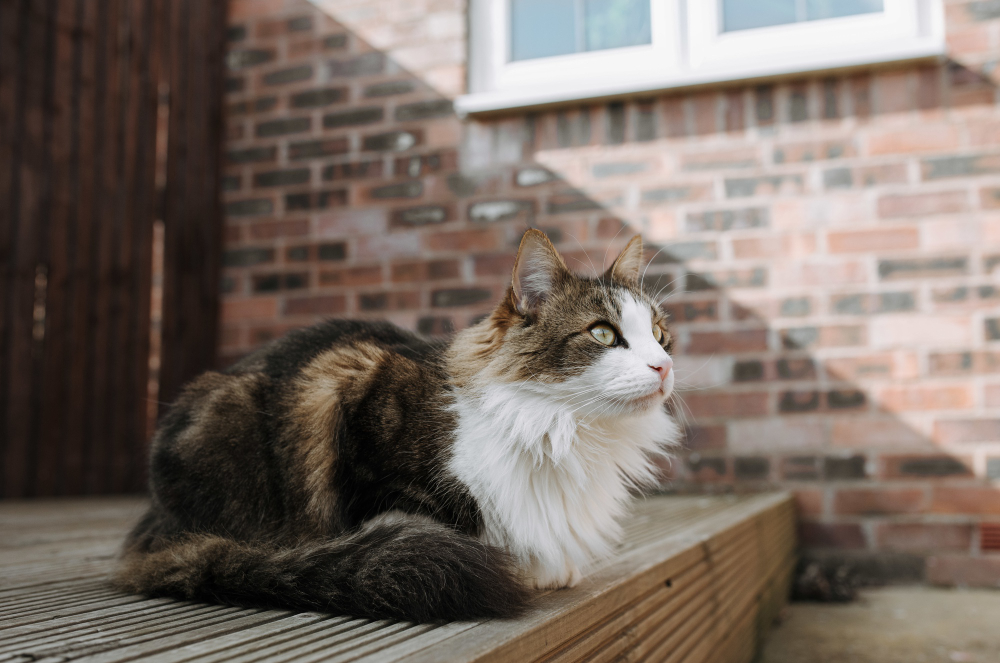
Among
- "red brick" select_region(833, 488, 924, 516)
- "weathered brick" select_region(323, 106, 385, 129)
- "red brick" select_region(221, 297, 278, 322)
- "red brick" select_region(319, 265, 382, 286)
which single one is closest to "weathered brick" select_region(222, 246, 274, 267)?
"red brick" select_region(221, 297, 278, 322)

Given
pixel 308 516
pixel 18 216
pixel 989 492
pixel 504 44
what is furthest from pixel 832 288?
pixel 18 216

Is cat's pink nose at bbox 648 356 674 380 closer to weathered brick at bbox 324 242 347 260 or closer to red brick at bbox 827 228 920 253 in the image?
red brick at bbox 827 228 920 253

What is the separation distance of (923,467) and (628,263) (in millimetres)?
1665

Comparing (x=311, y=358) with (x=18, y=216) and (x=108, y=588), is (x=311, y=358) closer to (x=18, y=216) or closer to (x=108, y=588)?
(x=108, y=588)

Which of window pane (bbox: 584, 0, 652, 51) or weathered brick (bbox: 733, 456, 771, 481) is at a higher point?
window pane (bbox: 584, 0, 652, 51)

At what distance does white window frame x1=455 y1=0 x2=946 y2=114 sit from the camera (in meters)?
2.61

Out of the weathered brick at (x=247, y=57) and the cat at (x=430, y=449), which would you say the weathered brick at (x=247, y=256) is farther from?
the cat at (x=430, y=449)

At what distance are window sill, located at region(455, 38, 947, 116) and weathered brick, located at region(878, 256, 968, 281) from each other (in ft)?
2.34

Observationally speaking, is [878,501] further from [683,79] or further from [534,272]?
[534,272]

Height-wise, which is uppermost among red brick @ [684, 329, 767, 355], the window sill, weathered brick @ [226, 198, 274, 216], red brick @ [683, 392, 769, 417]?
the window sill

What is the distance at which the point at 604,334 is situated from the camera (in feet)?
4.08

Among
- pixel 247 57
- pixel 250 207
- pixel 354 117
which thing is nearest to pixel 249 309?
pixel 250 207

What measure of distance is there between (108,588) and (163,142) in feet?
8.15

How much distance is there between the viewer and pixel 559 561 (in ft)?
3.59
